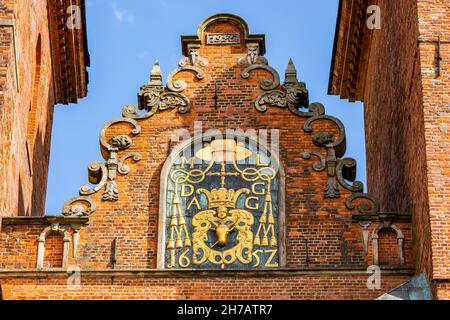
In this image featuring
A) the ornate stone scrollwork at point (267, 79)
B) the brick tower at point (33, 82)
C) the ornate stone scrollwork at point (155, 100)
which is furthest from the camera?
the ornate stone scrollwork at point (267, 79)

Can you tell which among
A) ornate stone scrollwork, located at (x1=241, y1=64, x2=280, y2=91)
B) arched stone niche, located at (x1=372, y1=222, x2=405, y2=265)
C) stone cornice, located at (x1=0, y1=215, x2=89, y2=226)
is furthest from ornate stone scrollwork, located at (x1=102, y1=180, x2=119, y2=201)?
arched stone niche, located at (x1=372, y1=222, x2=405, y2=265)

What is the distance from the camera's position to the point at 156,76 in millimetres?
25469

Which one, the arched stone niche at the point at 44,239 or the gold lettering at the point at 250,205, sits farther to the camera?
the gold lettering at the point at 250,205

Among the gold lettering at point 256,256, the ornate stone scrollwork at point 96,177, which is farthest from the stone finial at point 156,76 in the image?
the gold lettering at point 256,256

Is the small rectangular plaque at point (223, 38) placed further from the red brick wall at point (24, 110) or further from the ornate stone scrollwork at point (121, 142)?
the red brick wall at point (24, 110)

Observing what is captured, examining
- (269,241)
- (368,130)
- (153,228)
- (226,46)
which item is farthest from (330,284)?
(368,130)

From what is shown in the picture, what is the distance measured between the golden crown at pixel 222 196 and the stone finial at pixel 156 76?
2133 mm

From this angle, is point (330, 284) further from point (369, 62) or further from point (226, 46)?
point (369, 62)

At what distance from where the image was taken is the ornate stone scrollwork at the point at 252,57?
25.7 meters

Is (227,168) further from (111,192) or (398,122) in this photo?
(398,122)

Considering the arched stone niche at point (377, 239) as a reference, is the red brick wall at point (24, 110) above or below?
above

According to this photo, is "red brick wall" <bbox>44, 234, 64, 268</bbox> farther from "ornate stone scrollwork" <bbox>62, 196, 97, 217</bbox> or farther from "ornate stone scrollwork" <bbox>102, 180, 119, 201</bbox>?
"ornate stone scrollwork" <bbox>102, 180, 119, 201</bbox>

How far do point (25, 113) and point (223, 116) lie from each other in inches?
128

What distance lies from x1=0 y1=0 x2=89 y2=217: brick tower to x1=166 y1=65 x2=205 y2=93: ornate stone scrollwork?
2.26m
